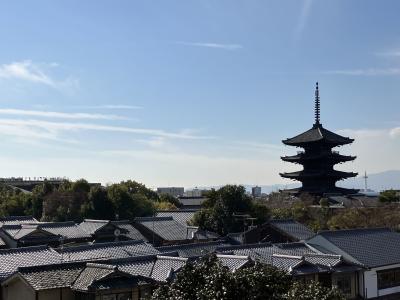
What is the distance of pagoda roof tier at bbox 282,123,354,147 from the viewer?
71.6m

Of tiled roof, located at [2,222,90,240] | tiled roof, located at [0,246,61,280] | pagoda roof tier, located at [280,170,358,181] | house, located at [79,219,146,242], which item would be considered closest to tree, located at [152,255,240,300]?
tiled roof, located at [0,246,61,280]

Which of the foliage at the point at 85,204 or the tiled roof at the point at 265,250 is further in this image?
the foliage at the point at 85,204

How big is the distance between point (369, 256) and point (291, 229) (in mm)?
8574

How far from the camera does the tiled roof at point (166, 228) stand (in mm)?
43906

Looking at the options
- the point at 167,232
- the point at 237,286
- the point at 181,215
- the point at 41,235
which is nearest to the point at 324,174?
the point at 181,215

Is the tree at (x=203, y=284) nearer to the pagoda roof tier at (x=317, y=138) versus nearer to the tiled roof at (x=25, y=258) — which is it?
the tiled roof at (x=25, y=258)

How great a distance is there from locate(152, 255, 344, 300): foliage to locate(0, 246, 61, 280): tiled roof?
48.9 feet

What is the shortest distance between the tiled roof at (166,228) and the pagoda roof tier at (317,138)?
30.3 metres

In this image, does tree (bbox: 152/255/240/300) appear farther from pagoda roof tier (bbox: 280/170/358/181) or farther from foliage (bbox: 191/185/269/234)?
pagoda roof tier (bbox: 280/170/358/181)

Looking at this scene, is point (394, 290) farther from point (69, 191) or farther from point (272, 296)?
point (69, 191)

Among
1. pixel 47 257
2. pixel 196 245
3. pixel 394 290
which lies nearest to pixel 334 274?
pixel 394 290

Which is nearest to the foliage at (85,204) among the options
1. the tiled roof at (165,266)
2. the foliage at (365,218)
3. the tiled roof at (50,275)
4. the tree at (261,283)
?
the foliage at (365,218)

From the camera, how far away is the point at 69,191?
2405 inches

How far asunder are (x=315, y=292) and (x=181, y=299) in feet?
10.1
